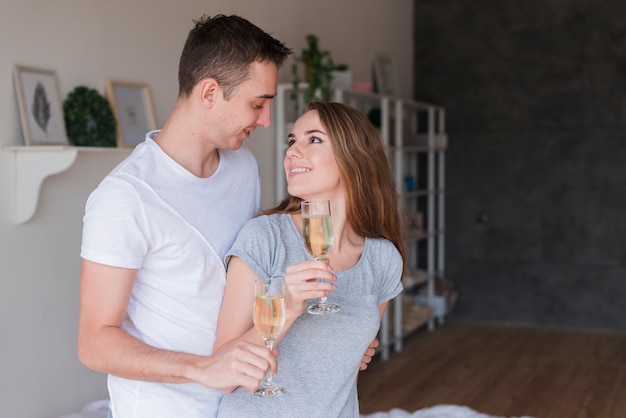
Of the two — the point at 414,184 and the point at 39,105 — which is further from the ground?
the point at 39,105

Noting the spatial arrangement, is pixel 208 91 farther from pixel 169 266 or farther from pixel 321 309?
pixel 321 309

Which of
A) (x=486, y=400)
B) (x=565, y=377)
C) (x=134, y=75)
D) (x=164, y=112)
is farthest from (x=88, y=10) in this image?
(x=565, y=377)

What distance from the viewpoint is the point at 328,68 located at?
15.7ft

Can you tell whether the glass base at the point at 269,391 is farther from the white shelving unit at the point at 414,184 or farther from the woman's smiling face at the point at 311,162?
the white shelving unit at the point at 414,184

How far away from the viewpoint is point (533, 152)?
22.7ft

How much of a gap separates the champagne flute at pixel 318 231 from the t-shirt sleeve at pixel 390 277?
0.86ft

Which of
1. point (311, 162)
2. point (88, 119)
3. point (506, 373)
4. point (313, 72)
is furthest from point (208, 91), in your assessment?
point (506, 373)

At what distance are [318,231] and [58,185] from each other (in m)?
1.75

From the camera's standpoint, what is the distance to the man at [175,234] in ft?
5.35

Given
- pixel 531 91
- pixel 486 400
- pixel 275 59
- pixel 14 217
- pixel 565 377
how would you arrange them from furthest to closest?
1. pixel 531 91
2. pixel 565 377
3. pixel 486 400
4. pixel 14 217
5. pixel 275 59

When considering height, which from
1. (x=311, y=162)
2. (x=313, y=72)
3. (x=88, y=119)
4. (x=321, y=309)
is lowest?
(x=321, y=309)

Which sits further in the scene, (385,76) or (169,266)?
(385,76)

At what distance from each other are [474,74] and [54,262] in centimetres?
489

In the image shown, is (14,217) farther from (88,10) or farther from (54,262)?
(88,10)
